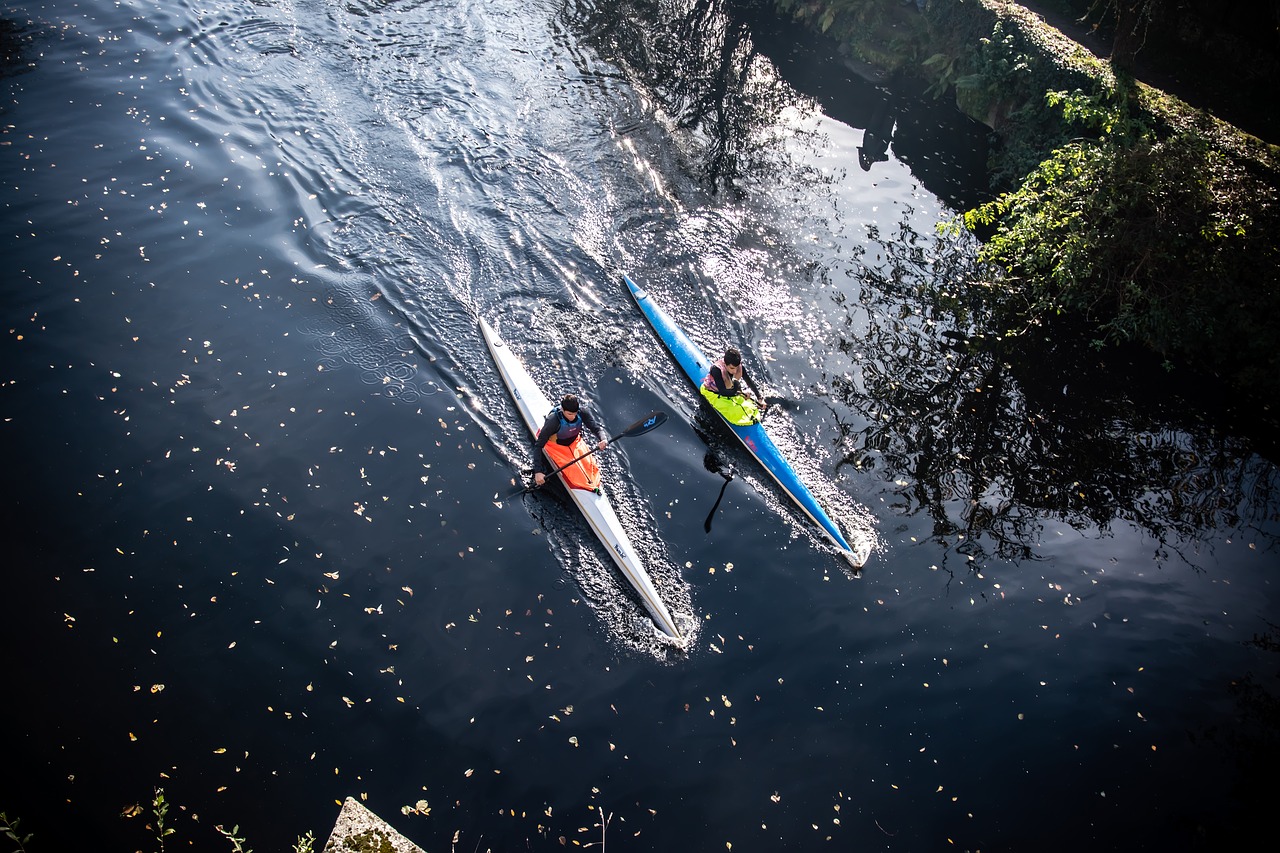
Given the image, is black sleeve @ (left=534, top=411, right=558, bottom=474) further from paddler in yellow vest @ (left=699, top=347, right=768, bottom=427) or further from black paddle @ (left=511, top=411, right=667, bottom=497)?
paddler in yellow vest @ (left=699, top=347, right=768, bottom=427)

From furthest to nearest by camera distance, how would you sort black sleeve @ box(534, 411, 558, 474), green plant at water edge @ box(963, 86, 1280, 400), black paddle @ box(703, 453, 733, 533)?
green plant at water edge @ box(963, 86, 1280, 400) → black paddle @ box(703, 453, 733, 533) → black sleeve @ box(534, 411, 558, 474)

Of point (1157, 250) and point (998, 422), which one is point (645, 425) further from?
point (1157, 250)

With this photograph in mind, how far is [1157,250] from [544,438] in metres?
10.7

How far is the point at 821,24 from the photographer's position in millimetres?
21312

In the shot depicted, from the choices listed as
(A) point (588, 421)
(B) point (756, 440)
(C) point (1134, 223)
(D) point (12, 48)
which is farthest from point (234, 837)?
(D) point (12, 48)

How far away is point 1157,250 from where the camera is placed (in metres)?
12.4

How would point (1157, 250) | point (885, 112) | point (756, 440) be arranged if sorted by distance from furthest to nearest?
1. point (885, 112)
2. point (1157, 250)
3. point (756, 440)

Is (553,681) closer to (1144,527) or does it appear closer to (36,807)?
(36,807)

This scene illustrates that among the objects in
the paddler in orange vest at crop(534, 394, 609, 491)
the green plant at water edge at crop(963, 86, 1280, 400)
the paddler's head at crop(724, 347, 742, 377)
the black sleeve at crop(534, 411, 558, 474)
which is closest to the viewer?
the paddler in orange vest at crop(534, 394, 609, 491)

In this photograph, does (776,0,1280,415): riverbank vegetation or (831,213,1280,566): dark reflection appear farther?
(776,0,1280,415): riverbank vegetation

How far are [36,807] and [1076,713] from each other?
11102mm

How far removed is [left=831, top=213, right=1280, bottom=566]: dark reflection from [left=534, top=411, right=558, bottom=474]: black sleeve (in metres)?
4.43

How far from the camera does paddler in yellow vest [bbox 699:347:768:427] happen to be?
10781 mm

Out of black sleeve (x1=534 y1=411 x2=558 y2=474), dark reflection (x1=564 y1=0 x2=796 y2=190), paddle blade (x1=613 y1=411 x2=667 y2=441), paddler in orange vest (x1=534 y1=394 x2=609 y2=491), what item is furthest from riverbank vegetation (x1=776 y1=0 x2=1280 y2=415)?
black sleeve (x1=534 y1=411 x2=558 y2=474)
